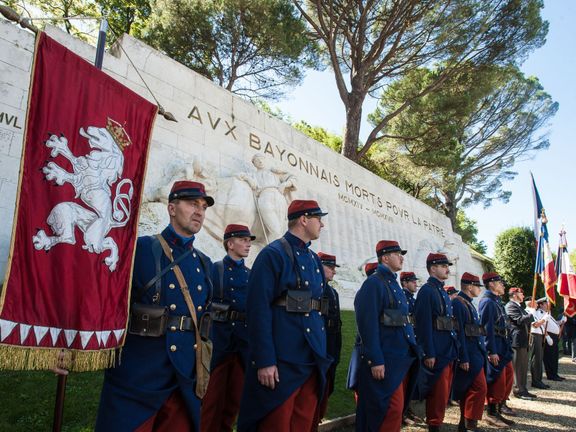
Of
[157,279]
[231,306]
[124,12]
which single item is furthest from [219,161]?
[124,12]

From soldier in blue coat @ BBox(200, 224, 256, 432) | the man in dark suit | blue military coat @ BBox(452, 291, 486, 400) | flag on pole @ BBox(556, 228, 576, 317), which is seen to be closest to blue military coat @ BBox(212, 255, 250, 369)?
soldier in blue coat @ BBox(200, 224, 256, 432)

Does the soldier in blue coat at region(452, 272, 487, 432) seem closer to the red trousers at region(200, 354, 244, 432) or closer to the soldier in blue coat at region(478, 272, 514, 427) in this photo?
the soldier in blue coat at region(478, 272, 514, 427)

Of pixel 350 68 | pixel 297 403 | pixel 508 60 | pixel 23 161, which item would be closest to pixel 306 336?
pixel 297 403

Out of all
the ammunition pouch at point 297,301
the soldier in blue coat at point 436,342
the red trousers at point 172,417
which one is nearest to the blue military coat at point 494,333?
the soldier in blue coat at point 436,342

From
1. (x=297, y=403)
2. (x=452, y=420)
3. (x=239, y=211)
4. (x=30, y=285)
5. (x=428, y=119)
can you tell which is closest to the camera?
(x=30, y=285)

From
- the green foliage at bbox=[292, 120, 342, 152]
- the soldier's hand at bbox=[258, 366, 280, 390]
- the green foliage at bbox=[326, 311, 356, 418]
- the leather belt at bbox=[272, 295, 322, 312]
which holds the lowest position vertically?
the green foliage at bbox=[326, 311, 356, 418]

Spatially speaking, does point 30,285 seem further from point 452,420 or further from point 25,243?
point 452,420

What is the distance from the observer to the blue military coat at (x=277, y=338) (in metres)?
2.78

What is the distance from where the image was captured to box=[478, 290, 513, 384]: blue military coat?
577cm

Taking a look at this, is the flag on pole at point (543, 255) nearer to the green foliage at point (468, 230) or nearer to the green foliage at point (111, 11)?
the green foliage at point (111, 11)

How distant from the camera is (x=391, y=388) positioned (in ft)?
11.8

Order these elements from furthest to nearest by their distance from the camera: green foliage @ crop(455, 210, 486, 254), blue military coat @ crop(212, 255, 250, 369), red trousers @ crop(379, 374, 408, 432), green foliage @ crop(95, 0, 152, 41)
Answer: green foliage @ crop(455, 210, 486, 254)
green foliage @ crop(95, 0, 152, 41)
blue military coat @ crop(212, 255, 250, 369)
red trousers @ crop(379, 374, 408, 432)

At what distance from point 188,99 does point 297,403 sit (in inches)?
239

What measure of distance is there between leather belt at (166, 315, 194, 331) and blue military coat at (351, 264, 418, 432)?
1.66 m
